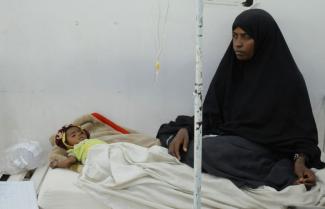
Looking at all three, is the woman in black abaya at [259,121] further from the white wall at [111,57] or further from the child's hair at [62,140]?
the child's hair at [62,140]

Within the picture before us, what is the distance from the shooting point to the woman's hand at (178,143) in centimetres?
202

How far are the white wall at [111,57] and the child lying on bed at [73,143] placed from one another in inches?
7.0

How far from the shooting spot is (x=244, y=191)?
6.09ft

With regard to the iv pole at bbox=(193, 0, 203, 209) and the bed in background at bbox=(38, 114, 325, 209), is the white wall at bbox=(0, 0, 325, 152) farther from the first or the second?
the iv pole at bbox=(193, 0, 203, 209)

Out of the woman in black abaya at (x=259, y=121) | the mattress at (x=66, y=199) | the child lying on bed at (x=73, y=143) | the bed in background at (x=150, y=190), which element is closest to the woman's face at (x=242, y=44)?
the woman in black abaya at (x=259, y=121)

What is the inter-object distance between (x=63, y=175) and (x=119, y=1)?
0.89 meters

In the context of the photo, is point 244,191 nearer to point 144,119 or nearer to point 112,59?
point 144,119

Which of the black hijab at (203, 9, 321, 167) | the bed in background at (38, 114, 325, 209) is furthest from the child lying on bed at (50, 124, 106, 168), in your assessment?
the black hijab at (203, 9, 321, 167)

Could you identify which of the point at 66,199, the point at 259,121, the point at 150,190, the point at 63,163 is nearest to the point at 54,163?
the point at 63,163

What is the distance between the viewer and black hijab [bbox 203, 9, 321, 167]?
201cm

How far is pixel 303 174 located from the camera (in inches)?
74.0

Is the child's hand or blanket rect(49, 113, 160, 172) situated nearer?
the child's hand

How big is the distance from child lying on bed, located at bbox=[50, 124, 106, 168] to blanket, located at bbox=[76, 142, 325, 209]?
21cm

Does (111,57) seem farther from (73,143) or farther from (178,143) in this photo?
(178,143)
